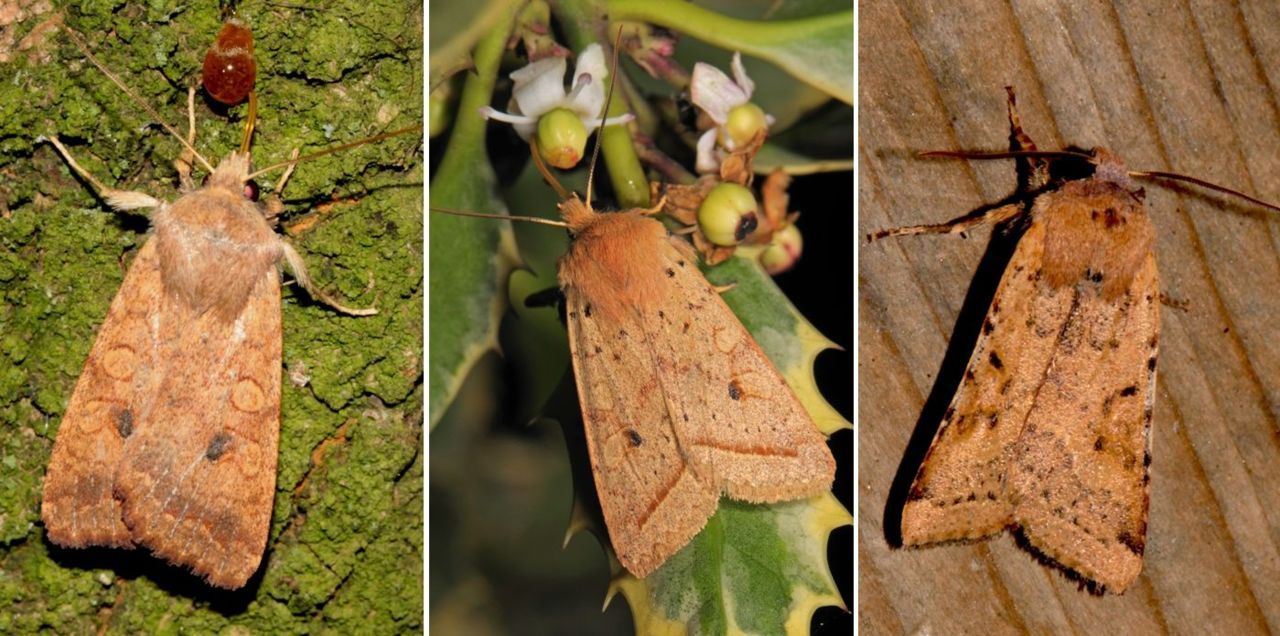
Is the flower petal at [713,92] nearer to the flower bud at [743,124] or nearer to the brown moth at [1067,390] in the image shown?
the flower bud at [743,124]

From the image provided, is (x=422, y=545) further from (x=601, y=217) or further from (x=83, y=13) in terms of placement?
(x=83, y=13)

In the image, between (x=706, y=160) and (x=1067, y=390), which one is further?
(x=1067, y=390)

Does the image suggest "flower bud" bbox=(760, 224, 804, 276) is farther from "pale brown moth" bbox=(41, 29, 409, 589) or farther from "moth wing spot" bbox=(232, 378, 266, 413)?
"moth wing spot" bbox=(232, 378, 266, 413)

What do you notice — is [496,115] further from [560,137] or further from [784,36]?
[784,36]

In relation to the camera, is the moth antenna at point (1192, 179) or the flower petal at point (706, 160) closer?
the flower petal at point (706, 160)

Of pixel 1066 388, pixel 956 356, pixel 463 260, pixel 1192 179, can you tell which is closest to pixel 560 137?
pixel 463 260

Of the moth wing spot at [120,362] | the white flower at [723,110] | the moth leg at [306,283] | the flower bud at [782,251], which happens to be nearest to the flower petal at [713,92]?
the white flower at [723,110]
